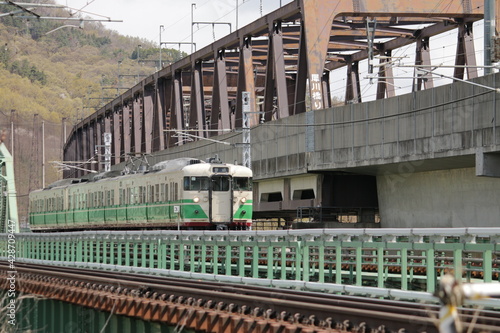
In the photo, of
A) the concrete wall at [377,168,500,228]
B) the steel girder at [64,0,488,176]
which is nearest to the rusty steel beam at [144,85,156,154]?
the steel girder at [64,0,488,176]

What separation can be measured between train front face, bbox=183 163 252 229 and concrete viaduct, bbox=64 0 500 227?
4.03 metres

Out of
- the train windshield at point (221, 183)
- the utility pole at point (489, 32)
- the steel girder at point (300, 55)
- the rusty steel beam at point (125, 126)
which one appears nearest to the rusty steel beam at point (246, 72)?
the steel girder at point (300, 55)

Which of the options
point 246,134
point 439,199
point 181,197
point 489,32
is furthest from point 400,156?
point 181,197

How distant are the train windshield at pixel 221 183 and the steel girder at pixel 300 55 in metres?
3.71

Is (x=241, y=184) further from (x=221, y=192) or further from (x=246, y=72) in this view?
(x=246, y=72)

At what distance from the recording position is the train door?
34406 mm

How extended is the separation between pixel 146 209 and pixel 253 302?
22.4 meters

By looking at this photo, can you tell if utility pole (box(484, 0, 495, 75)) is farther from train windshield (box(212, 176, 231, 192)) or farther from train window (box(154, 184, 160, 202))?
train window (box(154, 184, 160, 202))

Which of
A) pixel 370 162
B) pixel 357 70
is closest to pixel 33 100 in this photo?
pixel 357 70

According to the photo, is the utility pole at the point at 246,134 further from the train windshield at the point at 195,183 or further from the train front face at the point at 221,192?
the train windshield at the point at 195,183

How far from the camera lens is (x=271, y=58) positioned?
4562 centimetres

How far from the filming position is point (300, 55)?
4172 centimetres

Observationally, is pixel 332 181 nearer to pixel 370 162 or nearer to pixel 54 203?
pixel 370 162

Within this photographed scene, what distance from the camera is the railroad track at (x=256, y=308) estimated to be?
1151 centimetres
